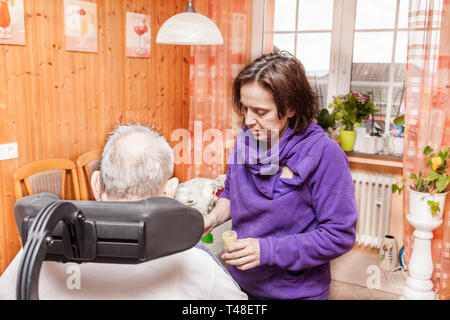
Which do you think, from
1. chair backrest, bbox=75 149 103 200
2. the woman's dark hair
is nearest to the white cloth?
the woman's dark hair

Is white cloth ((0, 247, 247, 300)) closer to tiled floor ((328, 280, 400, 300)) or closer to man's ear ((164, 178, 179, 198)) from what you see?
man's ear ((164, 178, 179, 198))

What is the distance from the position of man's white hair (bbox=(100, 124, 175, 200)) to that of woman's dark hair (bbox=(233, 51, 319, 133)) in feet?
1.29

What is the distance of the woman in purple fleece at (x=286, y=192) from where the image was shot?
3.55 feet

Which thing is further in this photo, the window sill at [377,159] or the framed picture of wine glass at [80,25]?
the window sill at [377,159]

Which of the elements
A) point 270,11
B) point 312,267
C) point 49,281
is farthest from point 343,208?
point 270,11

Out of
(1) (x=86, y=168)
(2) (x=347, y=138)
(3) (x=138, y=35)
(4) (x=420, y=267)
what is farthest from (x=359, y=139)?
(1) (x=86, y=168)

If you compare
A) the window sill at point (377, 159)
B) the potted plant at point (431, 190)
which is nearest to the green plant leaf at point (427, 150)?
the potted plant at point (431, 190)

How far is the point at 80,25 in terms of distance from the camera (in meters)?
2.94

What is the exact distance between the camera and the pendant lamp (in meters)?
2.54

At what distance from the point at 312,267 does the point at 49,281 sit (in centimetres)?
70

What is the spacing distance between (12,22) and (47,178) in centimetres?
98

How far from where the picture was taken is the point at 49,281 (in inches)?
32.4

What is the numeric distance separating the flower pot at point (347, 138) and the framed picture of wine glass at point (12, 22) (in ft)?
8.04

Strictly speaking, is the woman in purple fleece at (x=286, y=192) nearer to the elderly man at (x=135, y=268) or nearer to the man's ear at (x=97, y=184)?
the elderly man at (x=135, y=268)
